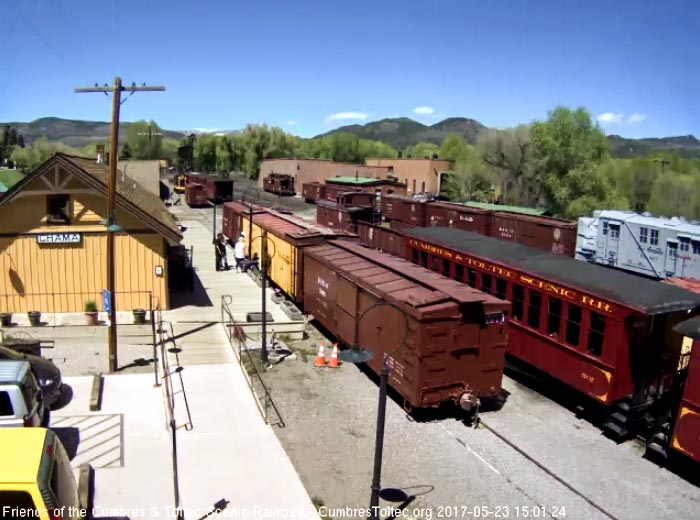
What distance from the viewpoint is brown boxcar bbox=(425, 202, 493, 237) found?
34.7 m

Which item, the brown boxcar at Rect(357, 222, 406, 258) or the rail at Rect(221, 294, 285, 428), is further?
the brown boxcar at Rect(357, 222, 406, 258)

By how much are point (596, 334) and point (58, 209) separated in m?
17.1

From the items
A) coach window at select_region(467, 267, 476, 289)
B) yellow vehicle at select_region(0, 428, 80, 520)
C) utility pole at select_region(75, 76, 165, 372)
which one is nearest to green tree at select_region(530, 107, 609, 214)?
coach window at select_region(467, 267, 476, 289)

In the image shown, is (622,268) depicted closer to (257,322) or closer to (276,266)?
(276,266)

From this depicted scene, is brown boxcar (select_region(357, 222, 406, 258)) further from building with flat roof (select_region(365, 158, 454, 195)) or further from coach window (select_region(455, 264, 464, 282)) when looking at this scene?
building with flat roof (select_region(365, 158, 454, 195))

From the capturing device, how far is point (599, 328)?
12.8 metres

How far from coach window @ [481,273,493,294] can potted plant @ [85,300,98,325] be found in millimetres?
12803

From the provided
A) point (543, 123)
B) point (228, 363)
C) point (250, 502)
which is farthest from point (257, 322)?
point (543, 123)

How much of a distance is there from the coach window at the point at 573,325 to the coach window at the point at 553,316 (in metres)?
0.33

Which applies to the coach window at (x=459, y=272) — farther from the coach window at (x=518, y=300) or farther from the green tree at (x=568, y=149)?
the green tree at (x=568, y=149)

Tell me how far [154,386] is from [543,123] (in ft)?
156

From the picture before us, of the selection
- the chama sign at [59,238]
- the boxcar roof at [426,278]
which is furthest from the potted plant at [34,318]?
the boxcar roof at [426,278]

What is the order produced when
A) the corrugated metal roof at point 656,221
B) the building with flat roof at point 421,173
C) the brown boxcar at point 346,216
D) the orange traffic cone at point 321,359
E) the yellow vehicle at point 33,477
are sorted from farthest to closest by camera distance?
the building with flat roof at point 421,173
the brown boxcar at point 346,216
the corrugated metal roof at point 656,221
the orange traffic cone at point 321,359
the yellow vehicle at point 33,477

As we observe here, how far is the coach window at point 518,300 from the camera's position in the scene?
15458 mm
